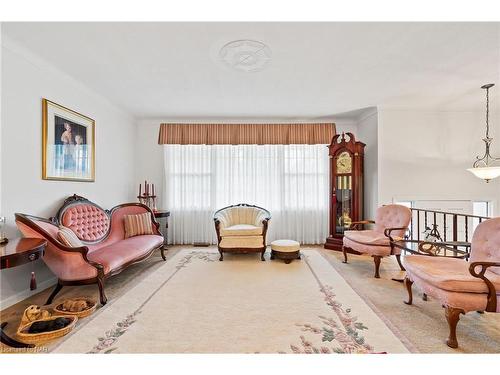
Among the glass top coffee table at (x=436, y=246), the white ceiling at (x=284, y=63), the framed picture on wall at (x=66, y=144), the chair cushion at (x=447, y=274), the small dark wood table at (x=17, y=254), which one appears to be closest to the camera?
the small dark wood table at (x=17, y=254)

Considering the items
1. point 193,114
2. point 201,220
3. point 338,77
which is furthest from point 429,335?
point 193,114

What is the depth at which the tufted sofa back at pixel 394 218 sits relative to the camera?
3309 millimetres

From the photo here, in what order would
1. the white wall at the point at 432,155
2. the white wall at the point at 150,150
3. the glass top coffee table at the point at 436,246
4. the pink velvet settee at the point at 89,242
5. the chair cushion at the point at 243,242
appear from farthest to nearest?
1. the white wall at the point at 150,150
2. the white wall at the point at 432,155
3. the chair cushion at the point at 243,242
4. the glass top coffee table at the point at 436,246
5. the pink velvet settee at the point at 89,242

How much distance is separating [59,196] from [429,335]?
13.3 ft

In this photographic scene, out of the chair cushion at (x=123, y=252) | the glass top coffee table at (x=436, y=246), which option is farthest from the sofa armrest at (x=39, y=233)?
the glass top coffee table at (x=436, y=246)

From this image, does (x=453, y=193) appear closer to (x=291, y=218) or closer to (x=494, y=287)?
(x=291, y=218)

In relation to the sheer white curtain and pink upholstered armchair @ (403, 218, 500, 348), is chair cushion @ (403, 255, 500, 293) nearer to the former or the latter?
pink upholstered armchair @ (403, 218, 500, 348)

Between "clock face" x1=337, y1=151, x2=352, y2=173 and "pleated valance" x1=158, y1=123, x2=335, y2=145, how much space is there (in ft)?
1.68

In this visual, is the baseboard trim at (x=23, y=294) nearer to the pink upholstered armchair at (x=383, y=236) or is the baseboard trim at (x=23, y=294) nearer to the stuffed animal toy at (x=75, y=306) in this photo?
the stuffed animal toy at (x=75, y=306)

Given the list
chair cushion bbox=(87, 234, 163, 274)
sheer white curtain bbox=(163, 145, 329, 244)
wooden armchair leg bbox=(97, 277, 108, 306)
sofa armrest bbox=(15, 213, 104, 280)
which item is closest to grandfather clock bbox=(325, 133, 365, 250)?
sheer white curtain bbox=(163, 145, 329, 244)

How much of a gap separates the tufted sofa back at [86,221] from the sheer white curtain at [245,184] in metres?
1.57

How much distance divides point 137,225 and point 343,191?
142 inches

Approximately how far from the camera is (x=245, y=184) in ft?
16.0
